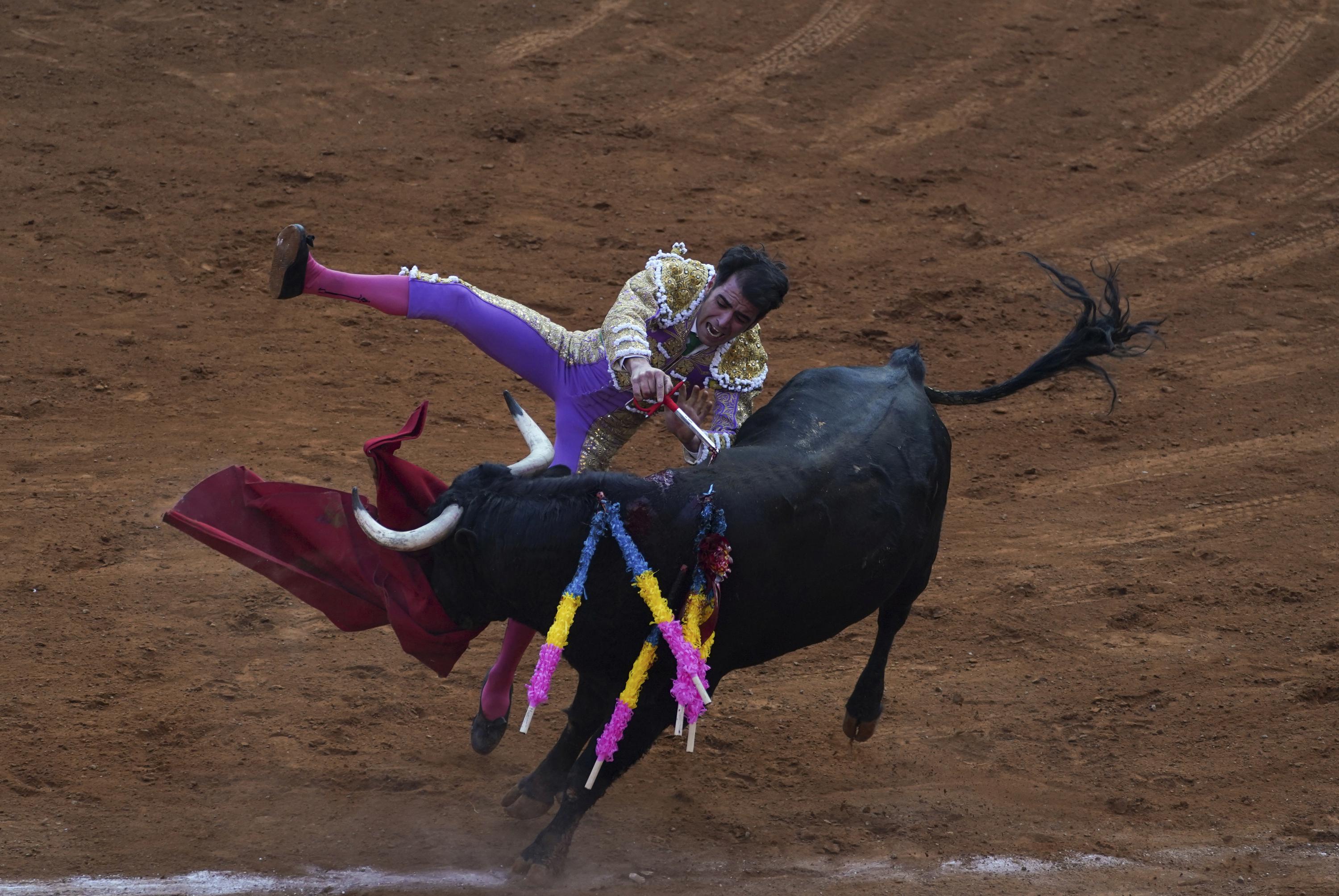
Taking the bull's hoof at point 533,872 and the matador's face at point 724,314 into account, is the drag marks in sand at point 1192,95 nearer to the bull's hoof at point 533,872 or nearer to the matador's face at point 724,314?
the matador's face at point 724,314

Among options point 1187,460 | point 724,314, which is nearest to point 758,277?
point 724,314

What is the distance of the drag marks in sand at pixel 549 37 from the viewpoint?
396 inches

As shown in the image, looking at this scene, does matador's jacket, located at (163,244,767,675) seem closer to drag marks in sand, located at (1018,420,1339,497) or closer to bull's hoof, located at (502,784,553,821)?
bull's hoof, located at (502,784,553,821)

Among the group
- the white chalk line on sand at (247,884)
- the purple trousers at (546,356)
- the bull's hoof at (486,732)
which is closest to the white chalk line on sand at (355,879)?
the white chalk line on sand at (247,884)

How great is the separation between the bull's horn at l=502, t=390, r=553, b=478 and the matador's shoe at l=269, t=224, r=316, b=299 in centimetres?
77

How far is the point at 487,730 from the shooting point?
449 centimetres

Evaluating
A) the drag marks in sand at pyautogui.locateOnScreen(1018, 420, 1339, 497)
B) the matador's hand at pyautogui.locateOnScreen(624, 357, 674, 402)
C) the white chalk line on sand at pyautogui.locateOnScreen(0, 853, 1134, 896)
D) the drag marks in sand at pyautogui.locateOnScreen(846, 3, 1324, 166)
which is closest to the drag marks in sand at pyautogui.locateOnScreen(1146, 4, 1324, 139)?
the drag marks in sand at pyautogui.locateOnScreen(846, 3, 1324, 166)

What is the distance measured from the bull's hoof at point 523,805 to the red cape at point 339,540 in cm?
67

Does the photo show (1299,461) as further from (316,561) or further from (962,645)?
(316,561)

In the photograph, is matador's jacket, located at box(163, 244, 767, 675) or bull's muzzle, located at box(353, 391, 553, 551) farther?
matador's jacket, located at box(163, 244, 767, 675)

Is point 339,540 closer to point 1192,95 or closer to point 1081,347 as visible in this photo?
point 1081,347

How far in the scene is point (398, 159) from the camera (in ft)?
29.1

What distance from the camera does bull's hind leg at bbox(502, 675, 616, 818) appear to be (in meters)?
4.15

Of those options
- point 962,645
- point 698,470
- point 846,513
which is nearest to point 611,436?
point 698,470
